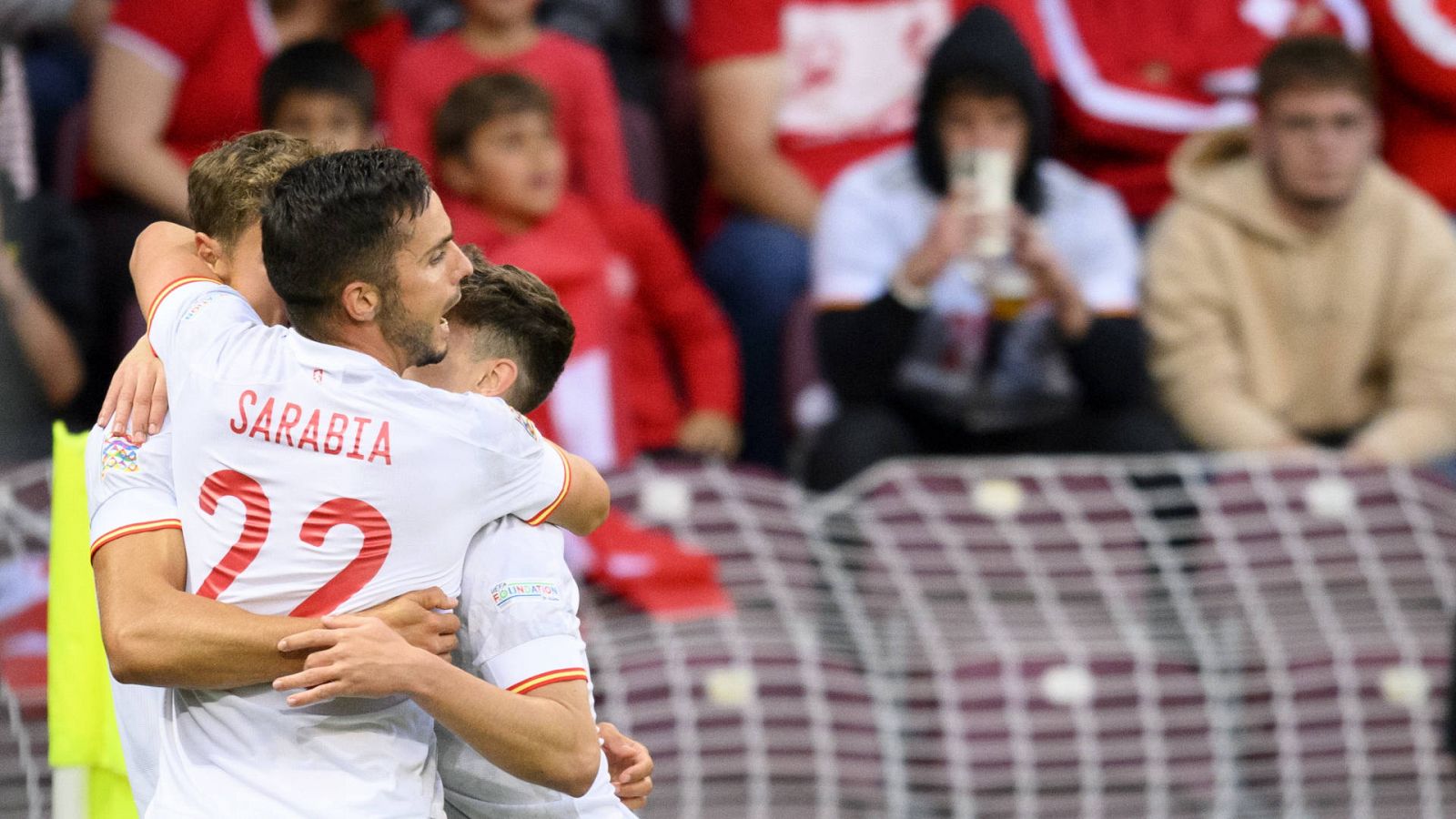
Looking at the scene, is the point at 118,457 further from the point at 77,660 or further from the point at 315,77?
the point at 315,77

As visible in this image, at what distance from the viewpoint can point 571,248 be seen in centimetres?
493

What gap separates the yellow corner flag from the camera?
267cm

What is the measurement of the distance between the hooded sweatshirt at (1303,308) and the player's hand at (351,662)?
3.43 m

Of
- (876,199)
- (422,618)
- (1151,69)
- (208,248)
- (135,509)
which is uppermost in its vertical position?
(208,248)

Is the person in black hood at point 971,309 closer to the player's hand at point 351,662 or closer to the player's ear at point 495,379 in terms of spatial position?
the player's ear at point 495,379

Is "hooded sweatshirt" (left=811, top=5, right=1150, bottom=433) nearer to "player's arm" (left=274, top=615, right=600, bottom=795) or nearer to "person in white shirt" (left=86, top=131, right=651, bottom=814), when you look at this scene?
"person in white shirt" (left=86, top=131, right=651, bottom=814)

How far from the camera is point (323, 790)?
217cm

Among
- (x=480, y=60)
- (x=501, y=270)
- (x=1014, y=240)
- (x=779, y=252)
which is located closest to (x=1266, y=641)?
(x=1014, y=240)

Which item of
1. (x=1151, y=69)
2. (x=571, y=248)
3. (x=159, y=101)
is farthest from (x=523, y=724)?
(x=1151, y=69)

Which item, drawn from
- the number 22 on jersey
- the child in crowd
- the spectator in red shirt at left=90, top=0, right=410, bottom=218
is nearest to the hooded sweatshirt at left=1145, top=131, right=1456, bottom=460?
the child in crowd

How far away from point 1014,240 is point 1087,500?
0.65m

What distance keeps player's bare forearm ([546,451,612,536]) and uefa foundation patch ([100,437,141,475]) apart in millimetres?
473

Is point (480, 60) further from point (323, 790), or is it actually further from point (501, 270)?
point (323, 790)

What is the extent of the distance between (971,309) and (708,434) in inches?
29.5
